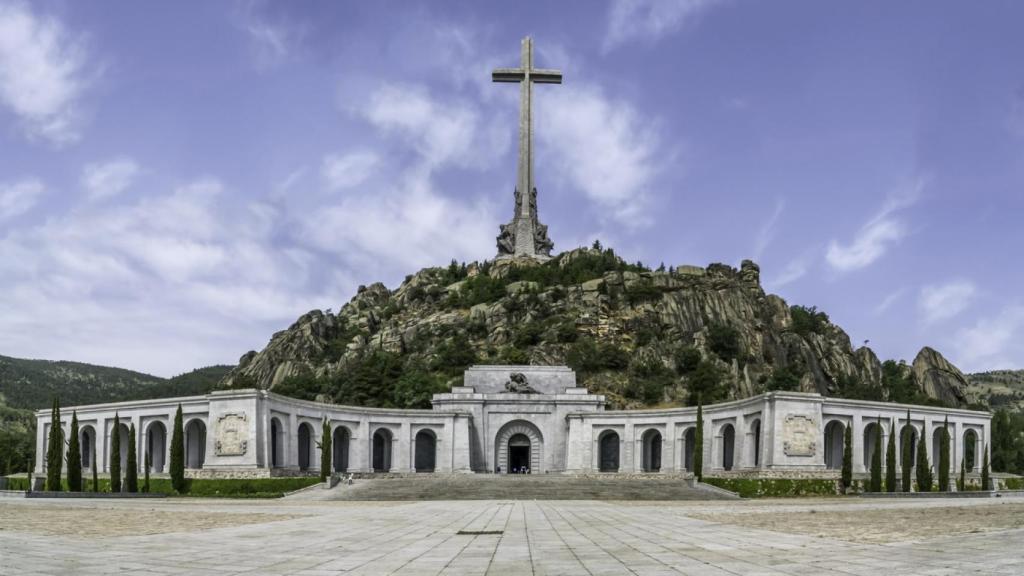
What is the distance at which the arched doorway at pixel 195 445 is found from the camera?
52.9 meters

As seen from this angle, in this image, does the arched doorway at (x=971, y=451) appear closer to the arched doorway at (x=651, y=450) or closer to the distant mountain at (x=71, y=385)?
the arched doorway at (x=651, y=450)

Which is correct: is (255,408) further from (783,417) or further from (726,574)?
(726,574)

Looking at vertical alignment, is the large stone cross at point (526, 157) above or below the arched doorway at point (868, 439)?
above

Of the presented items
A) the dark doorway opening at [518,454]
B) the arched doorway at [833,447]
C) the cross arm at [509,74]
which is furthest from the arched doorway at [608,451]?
the cross arm at [509,74]

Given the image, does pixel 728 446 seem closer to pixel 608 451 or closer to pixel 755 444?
pixel 755 444

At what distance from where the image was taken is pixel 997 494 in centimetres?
4084

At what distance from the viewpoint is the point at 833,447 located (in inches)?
2078

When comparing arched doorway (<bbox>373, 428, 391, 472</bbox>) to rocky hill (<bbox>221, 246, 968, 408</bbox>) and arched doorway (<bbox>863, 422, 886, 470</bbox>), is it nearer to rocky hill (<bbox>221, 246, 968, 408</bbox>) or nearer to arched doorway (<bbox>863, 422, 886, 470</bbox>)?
rocky hill (<bbox>221, 246, 968, 408</bbox>)

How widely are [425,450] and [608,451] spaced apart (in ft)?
40.2

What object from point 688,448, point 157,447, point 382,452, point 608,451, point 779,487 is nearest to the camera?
point 779,487

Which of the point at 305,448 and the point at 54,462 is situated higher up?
the point at 54,462

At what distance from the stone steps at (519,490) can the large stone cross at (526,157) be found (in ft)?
178

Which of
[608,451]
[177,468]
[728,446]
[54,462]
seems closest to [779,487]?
[728,446]

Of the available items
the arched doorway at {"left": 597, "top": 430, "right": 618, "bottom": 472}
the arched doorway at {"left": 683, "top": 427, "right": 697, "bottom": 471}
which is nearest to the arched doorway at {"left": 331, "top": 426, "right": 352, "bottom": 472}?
the arched doorway at {"left": 597, "top": 430, "right": 618, "bottom": 472}
